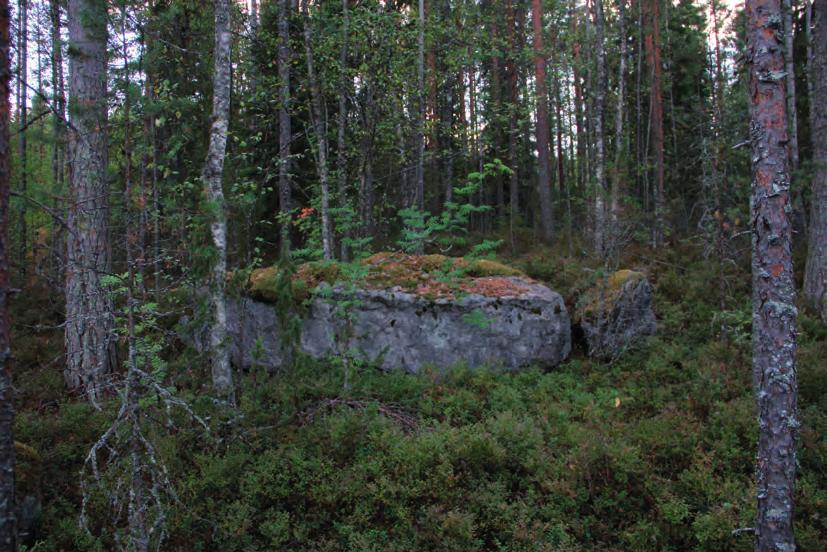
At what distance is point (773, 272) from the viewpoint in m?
4.84

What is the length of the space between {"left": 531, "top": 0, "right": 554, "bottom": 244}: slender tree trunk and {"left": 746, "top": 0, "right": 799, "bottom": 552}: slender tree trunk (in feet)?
37.4

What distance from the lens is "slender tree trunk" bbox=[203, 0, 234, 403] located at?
680 centimetres

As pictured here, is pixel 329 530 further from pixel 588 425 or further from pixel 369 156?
pixel 369 156

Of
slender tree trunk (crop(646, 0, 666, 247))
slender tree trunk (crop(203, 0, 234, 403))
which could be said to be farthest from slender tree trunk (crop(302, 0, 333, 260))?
slender tree trunk (crop(646, 0, 666, 247))

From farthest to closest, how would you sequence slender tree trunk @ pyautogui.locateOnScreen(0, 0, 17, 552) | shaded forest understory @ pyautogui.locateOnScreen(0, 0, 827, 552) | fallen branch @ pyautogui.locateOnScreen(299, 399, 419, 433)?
fallen branch @ pyautogui.locateOnScreen(299, 399, 419, 433)
shaded forest understory @ pyautogui.locateOnScreen(0, 0, 827, 552)
slender tree trunk @ pyautogui.locateOnScreen(0, 0, 17, 552)

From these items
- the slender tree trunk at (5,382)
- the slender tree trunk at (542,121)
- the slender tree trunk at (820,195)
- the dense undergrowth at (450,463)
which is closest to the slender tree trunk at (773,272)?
the dense undergrowth at (450,463)

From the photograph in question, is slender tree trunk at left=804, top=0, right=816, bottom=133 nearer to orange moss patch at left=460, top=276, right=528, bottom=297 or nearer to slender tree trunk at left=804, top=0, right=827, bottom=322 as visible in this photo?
slender tree trunk at left=804, top=0, right=827, bottom=322

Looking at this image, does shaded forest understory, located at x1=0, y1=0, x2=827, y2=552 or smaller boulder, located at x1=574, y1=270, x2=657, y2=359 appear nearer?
shaded forest understory, located at x1=0, y1=0, x2=827, y2=552

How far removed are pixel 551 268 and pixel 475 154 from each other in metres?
9.77

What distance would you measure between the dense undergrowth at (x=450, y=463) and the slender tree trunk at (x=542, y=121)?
1096 cm

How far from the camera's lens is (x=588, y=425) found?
692cm

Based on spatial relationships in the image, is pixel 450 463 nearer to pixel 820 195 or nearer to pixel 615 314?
pixel 615 314

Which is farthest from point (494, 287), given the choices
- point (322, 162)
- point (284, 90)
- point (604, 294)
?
point (284, 90)

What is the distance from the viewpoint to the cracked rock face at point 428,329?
870 centimetres
